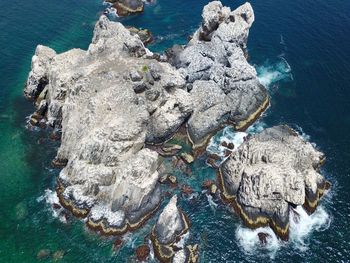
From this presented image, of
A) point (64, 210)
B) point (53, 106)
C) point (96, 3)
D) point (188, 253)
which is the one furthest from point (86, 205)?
point (96, 3)

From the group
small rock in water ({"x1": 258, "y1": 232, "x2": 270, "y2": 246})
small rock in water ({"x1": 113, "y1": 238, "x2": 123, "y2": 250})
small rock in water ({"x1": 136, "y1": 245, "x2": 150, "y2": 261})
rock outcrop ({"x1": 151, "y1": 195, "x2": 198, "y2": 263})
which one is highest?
small rock in water ({"x1": 258, "y1": 232, "x2": 270, "y2": 246})


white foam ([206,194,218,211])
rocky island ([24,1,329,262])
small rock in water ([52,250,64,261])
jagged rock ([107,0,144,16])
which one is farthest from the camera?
jagged rock ([107,0,144,16])

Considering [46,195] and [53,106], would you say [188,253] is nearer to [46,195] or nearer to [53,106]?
[46,195]

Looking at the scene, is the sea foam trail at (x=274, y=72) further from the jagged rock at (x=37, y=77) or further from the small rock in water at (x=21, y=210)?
the small rock in water at (x=21, y=210)

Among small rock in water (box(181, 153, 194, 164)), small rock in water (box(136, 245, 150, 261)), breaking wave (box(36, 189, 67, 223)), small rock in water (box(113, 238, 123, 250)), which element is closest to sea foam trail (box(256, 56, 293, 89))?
small rock in water (box(181, 153, 194, 164))

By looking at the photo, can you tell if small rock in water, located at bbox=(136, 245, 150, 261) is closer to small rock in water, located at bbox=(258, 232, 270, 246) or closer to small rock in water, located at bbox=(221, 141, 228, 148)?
small rock in water, located at bbox=(258, 232, 270, 246)

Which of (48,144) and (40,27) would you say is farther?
(40,27)

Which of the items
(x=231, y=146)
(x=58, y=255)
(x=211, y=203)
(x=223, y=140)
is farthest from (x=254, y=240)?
(x=58, y=255)

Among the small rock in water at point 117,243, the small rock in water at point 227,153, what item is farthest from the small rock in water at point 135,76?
the small rock in water at point 117,243
